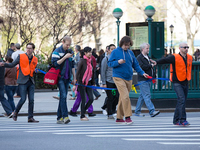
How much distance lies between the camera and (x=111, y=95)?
12945 millimetres

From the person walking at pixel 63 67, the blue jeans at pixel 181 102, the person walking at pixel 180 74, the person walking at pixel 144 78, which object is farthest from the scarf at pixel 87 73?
the blue jeans at pixel 181 102

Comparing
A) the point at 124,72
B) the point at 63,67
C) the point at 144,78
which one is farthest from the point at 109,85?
the point at 63,67

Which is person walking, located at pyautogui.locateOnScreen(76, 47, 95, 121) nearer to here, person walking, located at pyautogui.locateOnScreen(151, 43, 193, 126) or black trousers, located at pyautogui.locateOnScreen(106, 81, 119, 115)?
black trousers, located at pyautogui.locateOnScreen(106, 81, 119, 115)

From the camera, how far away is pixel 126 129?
1050 cm

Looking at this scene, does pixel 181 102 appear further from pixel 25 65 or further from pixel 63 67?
pixel 25 65

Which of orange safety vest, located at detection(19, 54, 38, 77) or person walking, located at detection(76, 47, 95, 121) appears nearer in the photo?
orange safety vest, located at detection(19, 54, 38, 77)

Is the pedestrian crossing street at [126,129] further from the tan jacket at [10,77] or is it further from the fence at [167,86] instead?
the tan jacket at [10,77]

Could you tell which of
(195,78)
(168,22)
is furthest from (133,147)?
(168,22)

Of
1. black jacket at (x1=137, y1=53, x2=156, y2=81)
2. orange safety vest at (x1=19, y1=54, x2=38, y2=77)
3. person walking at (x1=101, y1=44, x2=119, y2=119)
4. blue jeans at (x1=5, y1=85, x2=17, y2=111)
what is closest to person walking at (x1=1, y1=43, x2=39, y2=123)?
orange safety vest at (x1=19, y1=54, x2=38, y2=77)

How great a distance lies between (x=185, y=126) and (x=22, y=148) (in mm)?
4018

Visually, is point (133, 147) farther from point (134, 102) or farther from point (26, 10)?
point (26, 10)

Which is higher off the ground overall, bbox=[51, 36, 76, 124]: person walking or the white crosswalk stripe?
bbox=[51, 36, 76, 124]: person walking

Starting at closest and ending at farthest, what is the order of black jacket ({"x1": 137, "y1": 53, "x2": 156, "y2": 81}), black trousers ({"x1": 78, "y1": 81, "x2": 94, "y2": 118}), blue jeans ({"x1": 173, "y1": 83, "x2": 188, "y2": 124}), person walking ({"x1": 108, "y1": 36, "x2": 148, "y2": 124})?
blue jeans ({"x1": 173, "y1": 83, "x2": 188, "y2": 124}) → person walking ({"x1": 108, "y1": 36, "x2": 148, "y2": 124}) → black trousers ({"x1": 78, "y1": 81, "x2": 94, "y2": 118}) → black jacket ({"x1": 137, "y1": 53, "x2": 156, "y2": 81})

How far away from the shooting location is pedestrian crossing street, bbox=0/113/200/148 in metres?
9.04
